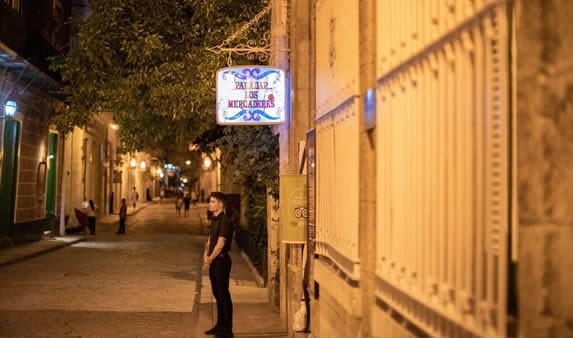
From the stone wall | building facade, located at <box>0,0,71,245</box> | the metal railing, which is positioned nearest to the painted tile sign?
the metal railing

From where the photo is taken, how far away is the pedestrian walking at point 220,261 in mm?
8586

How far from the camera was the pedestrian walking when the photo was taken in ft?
28.2

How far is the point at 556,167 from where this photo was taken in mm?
2543

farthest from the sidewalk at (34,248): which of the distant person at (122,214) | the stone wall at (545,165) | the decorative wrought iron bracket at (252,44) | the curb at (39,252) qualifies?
the stone wall at (545,165)

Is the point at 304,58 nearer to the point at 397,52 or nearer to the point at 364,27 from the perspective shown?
→ the point at 364,27

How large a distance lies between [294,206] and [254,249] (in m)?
9.31

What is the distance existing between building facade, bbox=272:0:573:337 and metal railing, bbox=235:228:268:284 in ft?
29.8

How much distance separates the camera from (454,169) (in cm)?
299

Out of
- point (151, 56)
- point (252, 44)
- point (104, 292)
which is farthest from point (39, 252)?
point (252, 44)

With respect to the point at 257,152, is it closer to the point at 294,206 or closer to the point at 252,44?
the point at 252,44

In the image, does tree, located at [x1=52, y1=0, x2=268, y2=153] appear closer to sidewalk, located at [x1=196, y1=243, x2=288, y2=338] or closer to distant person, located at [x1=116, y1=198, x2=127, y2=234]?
sidewalk, located at [x1=196, y1=243, x2=288, y2=338]

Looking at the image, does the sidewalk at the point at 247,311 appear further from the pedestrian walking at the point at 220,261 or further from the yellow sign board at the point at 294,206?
the yellow sign board at the point at 294,206

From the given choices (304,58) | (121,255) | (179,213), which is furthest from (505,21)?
(179,213)

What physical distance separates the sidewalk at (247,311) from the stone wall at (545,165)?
23.2ft
